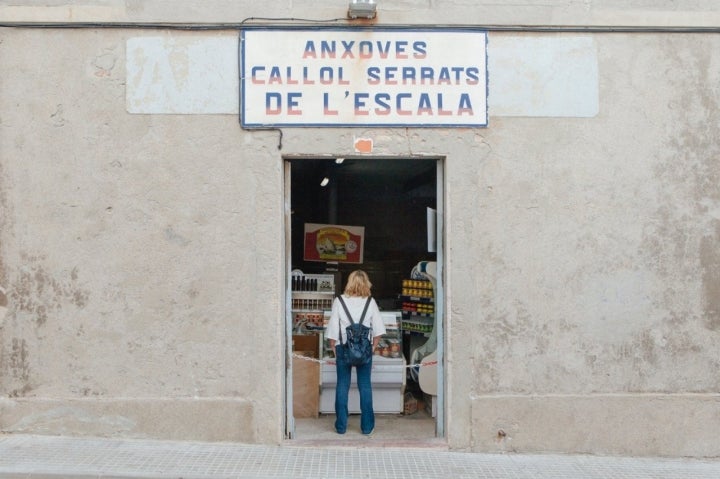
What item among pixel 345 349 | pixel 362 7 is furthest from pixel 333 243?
pixel 362 7

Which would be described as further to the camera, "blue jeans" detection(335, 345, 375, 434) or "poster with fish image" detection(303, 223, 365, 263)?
"poster with fish image" detection(303, 223, 365, 263)

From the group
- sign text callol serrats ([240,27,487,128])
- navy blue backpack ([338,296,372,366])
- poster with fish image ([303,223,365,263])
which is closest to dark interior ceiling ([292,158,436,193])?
poster with fish image ([303,223,365,263])

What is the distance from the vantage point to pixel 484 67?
20.8 ft

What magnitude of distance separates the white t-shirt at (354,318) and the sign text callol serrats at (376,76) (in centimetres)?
172

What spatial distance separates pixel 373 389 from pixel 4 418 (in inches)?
138

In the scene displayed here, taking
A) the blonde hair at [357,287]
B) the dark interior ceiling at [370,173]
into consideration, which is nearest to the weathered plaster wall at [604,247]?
the blonde hair at [357,287]

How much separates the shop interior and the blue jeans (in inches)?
5.2

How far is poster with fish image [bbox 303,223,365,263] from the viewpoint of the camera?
941 cm

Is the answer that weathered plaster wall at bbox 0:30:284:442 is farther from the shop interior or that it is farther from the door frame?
the shop interior

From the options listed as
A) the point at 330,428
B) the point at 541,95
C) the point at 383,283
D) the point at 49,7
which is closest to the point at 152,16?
the point at 49,7

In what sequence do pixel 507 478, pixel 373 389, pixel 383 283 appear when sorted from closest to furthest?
1. pixel 507 478
2. pixel 373 389
3. pixel 383 283

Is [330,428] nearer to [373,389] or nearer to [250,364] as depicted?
[373,389]

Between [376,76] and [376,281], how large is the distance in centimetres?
429

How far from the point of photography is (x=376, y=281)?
33.0 feet
